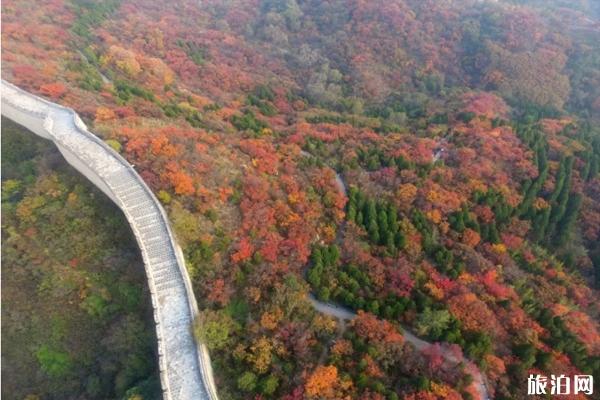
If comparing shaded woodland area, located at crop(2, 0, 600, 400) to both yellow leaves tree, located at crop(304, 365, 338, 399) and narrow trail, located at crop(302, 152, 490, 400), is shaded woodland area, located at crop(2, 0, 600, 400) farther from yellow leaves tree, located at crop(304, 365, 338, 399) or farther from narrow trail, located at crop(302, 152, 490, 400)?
narrow trail, located at crop(302, 152, 490, 400)

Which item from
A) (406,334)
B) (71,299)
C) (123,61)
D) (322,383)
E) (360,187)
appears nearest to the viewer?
(322,383)

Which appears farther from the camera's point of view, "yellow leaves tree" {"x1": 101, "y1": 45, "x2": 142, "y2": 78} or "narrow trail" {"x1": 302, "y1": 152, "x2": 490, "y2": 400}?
"yellow leaves tree" {"x1": 101, "y1": 45, "x2": 142, "y2": 78}

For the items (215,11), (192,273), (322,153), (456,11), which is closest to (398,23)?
(456,11)

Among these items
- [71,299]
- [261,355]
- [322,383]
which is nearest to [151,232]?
[71,299]

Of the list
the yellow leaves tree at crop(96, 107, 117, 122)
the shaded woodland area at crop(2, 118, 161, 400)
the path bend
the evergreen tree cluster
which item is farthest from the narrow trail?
the yellow leaves tree at crop(96, 107, 117, 122)

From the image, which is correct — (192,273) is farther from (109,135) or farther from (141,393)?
(109,135)

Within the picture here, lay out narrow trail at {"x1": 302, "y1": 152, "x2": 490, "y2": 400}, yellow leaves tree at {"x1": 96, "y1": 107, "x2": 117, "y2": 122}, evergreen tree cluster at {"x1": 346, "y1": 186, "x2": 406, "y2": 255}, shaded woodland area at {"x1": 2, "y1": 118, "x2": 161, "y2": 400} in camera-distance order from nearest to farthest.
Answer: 1. narrow trail at {"x1": 302, "y1": 152, "x2": 490, "y2": 400}
2. shaded woodland area at {"x1": 2, "y1": 118, "x2": 161, "y2": 400}
3. evergreen tree cluster at {"x1": 346, "y1": 186, "x2": 406, "y2": 255}
4. yellow leaves tree at {"x1": 96, "y1": 107, "x2": 117, "y2": 122}

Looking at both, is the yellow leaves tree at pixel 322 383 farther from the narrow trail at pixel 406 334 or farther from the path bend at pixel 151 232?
the path bend at pixel 151 232

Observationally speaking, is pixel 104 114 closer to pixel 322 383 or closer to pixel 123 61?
pixel 123 61
